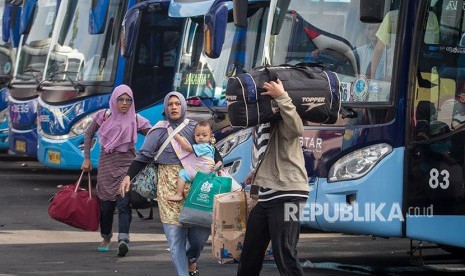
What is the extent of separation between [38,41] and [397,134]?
11.2 metres

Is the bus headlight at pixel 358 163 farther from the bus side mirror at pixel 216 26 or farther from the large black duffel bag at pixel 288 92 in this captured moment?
the bus side mirror at pixel 216 26

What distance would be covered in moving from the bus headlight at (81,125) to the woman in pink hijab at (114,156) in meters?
4.95

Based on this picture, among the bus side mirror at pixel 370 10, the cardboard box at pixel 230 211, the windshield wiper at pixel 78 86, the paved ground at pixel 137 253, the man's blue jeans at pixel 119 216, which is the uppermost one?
the bus side mirror at pixel 370 10

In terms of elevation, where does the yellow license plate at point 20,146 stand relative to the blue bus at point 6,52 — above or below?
below

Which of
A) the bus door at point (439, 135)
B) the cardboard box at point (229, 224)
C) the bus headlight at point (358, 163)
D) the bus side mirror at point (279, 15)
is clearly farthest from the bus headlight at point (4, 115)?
the cardboard box at point (229, 224)

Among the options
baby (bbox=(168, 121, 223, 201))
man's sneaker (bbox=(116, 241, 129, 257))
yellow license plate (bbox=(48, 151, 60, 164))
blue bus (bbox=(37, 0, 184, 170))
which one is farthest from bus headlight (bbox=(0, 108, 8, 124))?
baby (bbox=(168, 121, 223, 201))

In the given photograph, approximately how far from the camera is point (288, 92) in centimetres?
830

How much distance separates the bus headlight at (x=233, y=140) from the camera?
43.1 feet

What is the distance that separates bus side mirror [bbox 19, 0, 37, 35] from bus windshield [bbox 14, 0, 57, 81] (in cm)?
8

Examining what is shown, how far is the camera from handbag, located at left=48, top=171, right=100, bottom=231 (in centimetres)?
1217

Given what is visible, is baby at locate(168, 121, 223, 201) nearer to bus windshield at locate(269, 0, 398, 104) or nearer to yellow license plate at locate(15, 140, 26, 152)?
bus windshield at locate(269, 0, 398, 104)

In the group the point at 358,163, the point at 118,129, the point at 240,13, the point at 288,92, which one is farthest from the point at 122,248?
the point at 288,92

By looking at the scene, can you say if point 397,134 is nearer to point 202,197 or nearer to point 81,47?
point 202,197

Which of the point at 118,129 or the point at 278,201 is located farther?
the point at 118,129
